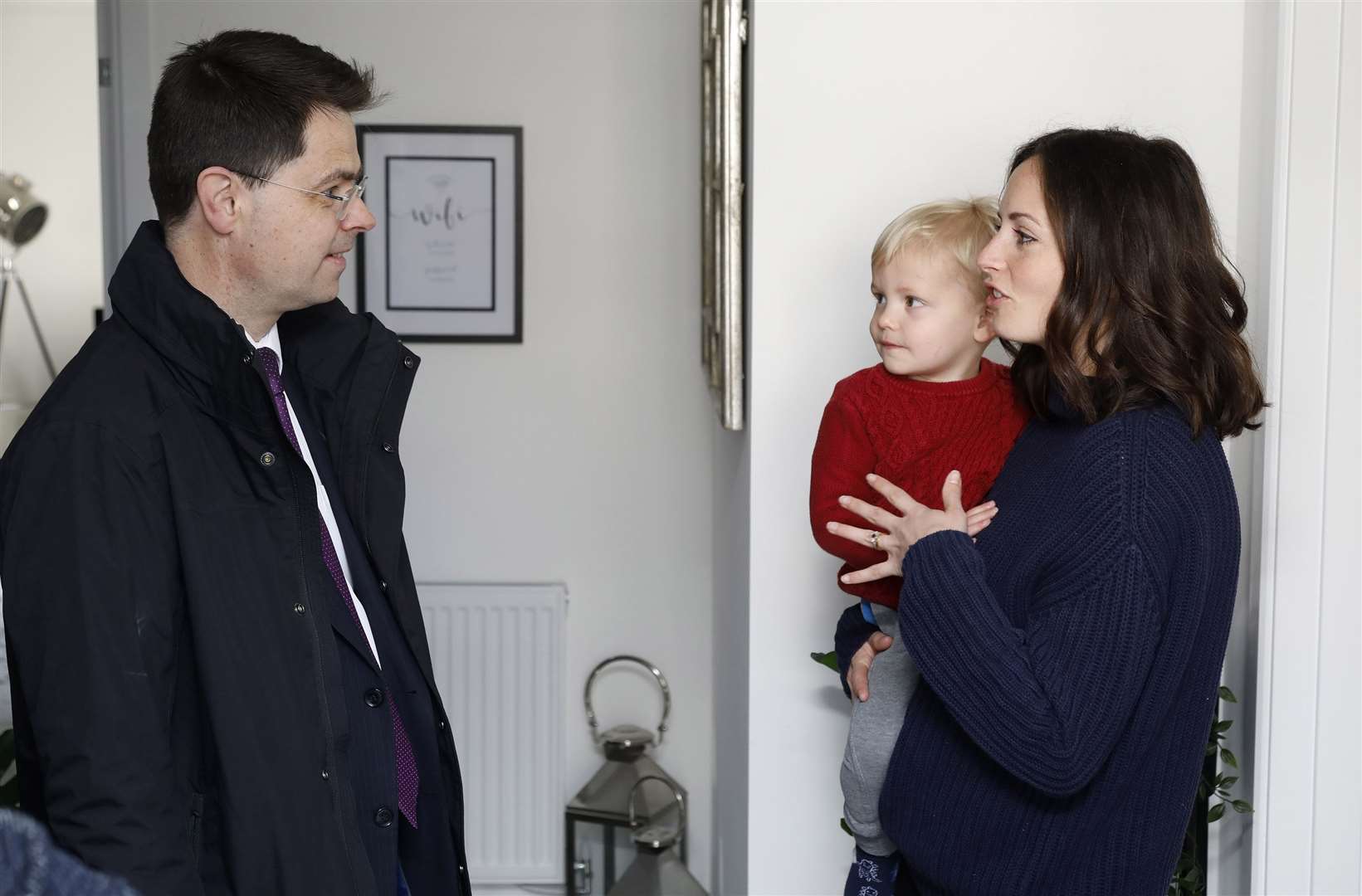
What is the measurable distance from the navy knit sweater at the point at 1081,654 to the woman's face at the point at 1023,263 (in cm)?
10

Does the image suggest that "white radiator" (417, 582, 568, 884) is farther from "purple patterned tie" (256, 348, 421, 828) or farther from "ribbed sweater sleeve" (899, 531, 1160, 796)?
"ribbed sweater sleeve" (899, 531, 1160, 796)

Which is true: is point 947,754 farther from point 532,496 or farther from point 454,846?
point 532,496

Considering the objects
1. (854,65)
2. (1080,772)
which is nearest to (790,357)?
(854,65)

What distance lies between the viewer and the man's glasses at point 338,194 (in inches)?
58.9

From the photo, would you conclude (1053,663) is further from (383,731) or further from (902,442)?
(383,731)

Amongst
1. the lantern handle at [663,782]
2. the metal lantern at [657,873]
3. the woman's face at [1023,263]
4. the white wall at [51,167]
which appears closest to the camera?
the woman's face at [1023,263]

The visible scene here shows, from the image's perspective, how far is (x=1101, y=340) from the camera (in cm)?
132

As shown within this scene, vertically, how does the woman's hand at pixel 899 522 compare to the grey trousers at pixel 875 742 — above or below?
above

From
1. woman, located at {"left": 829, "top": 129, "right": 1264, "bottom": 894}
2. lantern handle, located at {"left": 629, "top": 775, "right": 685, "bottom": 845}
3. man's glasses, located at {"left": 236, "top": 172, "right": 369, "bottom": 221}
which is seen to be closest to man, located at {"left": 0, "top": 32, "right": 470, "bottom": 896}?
man's glasses, located at {"left": 236, "top": 172, "right": 369, "bottom": 221}

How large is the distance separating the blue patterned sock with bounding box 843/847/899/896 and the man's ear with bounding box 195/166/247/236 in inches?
43.5

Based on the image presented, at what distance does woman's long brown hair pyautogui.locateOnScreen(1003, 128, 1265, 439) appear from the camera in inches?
50.4

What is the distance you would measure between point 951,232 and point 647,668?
6.90 feet

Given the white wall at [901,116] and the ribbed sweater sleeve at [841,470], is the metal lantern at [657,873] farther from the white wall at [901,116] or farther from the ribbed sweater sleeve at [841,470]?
the ribbed sweater sleeve at [841,470]

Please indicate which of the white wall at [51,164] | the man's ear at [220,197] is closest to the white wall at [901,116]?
the man's ear at [220,197]
